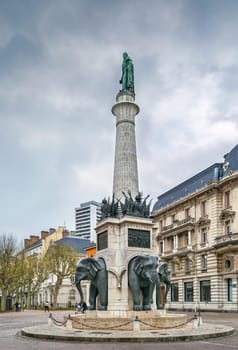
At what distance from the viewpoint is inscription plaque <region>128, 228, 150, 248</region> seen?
23462 millimetres

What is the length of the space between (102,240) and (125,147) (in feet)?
18.5

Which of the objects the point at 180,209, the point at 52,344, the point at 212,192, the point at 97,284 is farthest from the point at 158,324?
the point at 180,209

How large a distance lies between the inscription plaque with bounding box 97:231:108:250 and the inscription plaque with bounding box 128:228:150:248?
146 cm

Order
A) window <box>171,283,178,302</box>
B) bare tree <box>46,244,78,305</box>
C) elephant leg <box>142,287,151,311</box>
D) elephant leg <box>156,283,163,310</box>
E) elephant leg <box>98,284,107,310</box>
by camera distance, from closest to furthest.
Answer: elephant leg <box>142,287,151,311</box>, elephant leg <box>98,284,107,310</box>, elephant leg <box>156,283,163,310</box>, window <box>171,283,178,302</box>, bare tree <box>46,244,78,305</box>

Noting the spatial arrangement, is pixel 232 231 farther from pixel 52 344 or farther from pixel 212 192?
pixel 52 344

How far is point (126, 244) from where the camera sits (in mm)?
23266

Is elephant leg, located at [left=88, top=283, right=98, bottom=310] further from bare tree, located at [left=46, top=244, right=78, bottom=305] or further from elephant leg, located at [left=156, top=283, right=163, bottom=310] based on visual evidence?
bare tree, located at [left=46, top=244, right=78, bottom=305]

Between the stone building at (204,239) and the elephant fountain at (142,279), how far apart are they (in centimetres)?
2870

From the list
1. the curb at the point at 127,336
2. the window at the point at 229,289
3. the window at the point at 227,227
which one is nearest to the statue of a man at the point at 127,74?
the curb at the point at 127,336

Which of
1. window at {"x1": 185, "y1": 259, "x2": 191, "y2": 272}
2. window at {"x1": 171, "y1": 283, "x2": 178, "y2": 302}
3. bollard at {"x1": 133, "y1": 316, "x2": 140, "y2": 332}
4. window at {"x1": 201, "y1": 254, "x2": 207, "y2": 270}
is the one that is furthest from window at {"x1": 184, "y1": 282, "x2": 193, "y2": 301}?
bollard at {"x1": 133, "y1": 316, "x2": 140, "y2": 332}

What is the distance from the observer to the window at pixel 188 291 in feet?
194

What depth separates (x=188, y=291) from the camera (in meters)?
59.8

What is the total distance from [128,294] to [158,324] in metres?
2.69

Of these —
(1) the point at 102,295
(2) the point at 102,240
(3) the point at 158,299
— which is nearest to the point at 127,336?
(1) the point at 102,295
